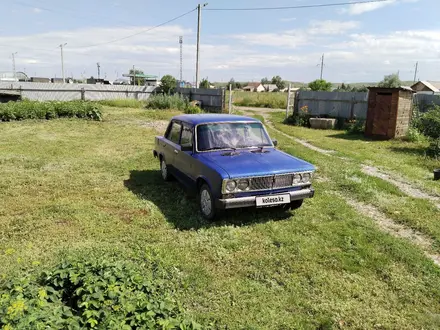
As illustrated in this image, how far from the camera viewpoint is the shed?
45.0 ft

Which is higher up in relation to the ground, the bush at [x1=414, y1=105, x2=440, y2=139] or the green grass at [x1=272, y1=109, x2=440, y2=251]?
the bush at [x1=414, y1=105, x2=440, y2=139]

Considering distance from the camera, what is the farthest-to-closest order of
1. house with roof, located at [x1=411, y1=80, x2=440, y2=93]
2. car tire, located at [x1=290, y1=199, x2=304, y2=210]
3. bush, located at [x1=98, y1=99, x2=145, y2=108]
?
1. house with roof, located at [x1=411, y1=80, x2=440, y2=93]
2. bush, located at [x1=98, y1=99, x2=145, y2=108]
3. car tire, located at [x1=290, y1=199, x2=304, y2=210]

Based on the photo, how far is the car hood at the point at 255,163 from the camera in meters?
4.92

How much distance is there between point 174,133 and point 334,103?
43.7 feet

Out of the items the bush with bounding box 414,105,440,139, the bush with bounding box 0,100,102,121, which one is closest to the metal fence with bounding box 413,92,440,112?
the bush with bounding box 414,105,440,139

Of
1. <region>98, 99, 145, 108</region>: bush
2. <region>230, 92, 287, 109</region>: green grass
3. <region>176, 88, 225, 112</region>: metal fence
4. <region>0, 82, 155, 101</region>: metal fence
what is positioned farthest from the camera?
<region>230, 92, 287, 109</region>: green grass

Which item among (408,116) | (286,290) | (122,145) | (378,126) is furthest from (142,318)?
(408,116)

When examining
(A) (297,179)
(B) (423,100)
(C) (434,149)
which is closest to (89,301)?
(A) (297,179)

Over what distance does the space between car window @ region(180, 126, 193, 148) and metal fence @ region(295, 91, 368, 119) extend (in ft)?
43.2

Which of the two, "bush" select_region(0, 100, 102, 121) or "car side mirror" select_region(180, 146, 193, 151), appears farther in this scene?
"bush" select_region(0, 100, 102, 121)

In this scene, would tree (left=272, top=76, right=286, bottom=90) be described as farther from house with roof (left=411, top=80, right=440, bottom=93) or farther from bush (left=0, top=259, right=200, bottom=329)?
bush (left=0, top=259, right=200, bottom=329)

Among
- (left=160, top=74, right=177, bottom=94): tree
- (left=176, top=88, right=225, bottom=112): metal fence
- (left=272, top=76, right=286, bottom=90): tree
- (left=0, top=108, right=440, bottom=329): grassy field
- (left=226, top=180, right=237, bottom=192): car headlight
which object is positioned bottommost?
(left=0, top=108, right=440, bottom=329): grassy field

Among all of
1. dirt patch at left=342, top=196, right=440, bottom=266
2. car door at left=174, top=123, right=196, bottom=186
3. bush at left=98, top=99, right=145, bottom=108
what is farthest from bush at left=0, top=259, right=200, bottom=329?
bush at left=98, top=99, right=145, bottom=108

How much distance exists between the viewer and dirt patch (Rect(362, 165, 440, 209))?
6.77 meters
